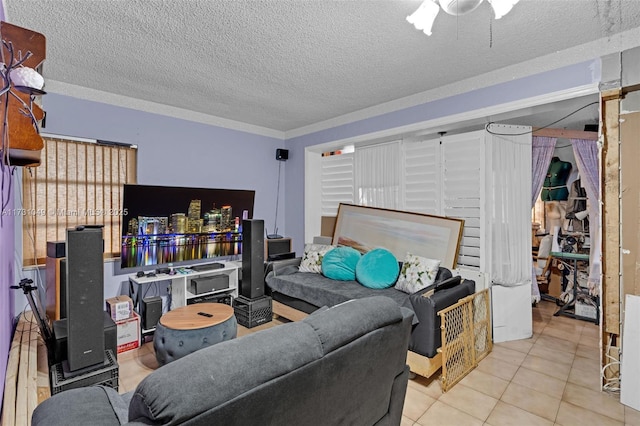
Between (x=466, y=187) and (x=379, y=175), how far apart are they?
1.07 metres

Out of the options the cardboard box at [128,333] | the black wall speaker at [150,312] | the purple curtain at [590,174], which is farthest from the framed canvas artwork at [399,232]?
the cardboard box at [128,333]

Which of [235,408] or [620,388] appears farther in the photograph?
[620,388]

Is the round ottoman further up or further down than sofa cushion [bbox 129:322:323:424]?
further down

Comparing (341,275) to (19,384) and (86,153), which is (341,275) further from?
(86,153)

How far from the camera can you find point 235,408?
34.3 inches

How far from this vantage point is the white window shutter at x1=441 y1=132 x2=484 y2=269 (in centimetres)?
319

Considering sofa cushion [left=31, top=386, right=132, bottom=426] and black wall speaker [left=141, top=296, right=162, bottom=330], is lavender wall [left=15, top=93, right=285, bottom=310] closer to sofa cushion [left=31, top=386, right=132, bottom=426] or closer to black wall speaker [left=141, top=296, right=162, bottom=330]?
black wall speaker [left=141, top=296, right=162, bottom=330]

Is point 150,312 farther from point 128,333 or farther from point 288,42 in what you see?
point 288,42

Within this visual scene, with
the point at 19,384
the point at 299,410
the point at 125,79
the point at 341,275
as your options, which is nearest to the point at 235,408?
the point at 299,410

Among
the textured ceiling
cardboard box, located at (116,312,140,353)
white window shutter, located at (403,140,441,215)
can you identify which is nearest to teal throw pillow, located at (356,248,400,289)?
white window shutter, located at (403,140,441,215)

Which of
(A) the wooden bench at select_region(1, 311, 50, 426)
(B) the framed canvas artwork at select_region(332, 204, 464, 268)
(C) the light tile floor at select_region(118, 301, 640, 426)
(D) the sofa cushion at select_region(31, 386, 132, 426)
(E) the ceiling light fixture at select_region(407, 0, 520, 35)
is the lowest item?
(C) the light tile floor at select_region(118, 301, 640, 426)

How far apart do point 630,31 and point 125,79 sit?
410cm

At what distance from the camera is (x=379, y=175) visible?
397 cm

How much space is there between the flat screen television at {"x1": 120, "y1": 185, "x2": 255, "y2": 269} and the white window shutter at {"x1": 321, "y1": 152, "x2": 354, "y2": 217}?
3.62 feet
